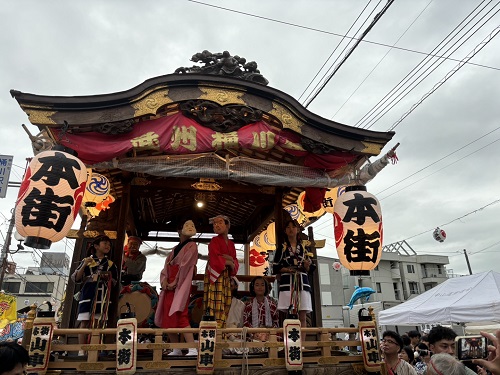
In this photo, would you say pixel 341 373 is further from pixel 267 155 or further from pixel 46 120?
pixel 46 120

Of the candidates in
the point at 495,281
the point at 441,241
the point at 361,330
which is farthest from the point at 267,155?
the point at 441,241

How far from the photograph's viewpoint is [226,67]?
6.80 m

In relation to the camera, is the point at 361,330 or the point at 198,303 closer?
the point at 361,330

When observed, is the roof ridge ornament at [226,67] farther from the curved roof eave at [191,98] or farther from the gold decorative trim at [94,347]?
the gold decorative trim at [94,347]

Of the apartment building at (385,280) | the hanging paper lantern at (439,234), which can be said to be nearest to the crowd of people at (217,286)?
the hanging paper lantern at (439,234)

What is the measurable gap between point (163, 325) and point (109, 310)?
113 centimetres

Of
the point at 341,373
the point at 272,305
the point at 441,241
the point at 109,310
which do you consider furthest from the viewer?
the point at 441,241

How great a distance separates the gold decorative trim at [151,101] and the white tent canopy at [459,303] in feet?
32.1

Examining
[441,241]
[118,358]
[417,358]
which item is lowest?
[417,358]

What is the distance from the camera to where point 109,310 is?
6.10 meters

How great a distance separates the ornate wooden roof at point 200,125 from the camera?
561 cm

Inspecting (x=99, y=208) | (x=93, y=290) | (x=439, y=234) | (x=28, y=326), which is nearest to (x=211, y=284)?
(x=93, y=290)

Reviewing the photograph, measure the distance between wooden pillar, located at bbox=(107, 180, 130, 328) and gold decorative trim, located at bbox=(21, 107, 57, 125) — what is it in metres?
2.16

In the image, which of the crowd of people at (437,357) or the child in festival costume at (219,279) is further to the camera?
the child in festival costume at (219,279)
